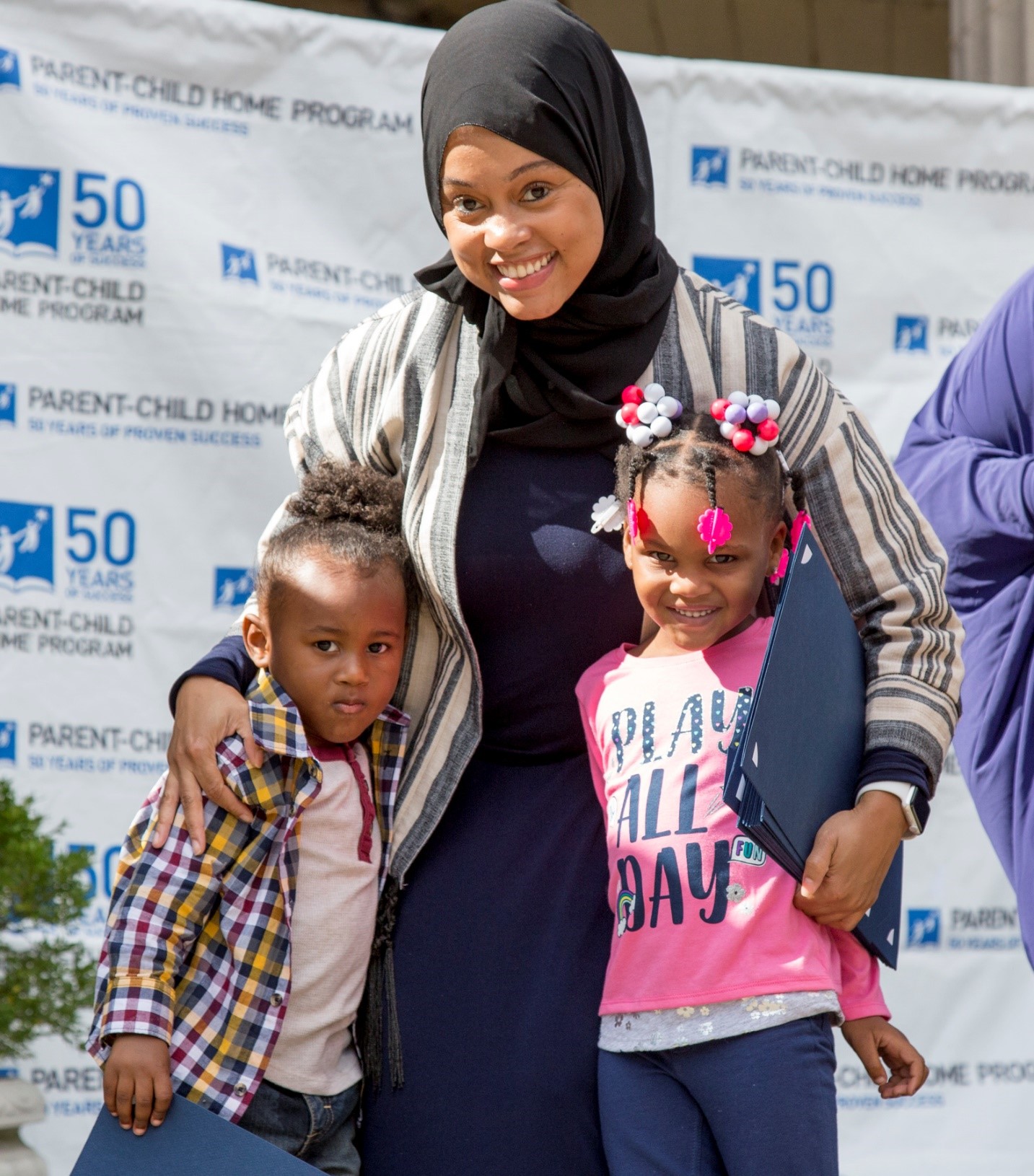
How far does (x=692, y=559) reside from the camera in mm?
1777

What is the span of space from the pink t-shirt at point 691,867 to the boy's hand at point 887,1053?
0.02 metres

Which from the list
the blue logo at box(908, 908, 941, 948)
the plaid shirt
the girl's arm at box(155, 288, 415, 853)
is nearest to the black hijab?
the girl's arm at box(155, 288, 415, 853)

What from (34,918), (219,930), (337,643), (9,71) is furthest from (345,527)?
(9,71)

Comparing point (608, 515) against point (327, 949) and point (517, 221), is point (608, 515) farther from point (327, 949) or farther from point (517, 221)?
point (327, 949)

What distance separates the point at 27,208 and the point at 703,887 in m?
2.57

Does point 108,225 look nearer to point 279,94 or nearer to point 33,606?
point 279,94

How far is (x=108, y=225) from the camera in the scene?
11.7ft

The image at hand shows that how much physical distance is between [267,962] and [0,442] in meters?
2.16

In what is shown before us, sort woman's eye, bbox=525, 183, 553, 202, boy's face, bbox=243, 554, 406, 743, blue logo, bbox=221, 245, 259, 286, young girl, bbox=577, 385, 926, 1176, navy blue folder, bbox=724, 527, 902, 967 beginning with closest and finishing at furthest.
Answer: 1. navy blue folder, bbox=724, 527, 902, 967
2. young girl, bbox=577, 385, 926, 1176
3. woman's eye, bbox=525, 183, 553, 202
4. boy's face, bbox=243, 554, 406, 743
5. blue logo, bbox=221, 245, 259, 286

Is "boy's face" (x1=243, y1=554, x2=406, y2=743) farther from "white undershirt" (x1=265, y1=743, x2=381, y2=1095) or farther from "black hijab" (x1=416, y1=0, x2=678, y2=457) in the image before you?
"black hijab" (x1=416, y1=0, x2=678, y2=457)

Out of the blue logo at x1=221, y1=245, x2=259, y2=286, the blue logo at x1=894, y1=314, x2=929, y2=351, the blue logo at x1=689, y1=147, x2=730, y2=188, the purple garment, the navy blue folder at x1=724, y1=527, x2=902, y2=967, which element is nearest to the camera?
the navy blue folder at x1=724, y1=527, x2=902, y2=967

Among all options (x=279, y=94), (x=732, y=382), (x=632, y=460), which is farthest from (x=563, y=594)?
(x=279, y=94)

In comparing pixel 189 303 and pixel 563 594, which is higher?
pixel 189 303

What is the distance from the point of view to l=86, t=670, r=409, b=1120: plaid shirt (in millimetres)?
1690
